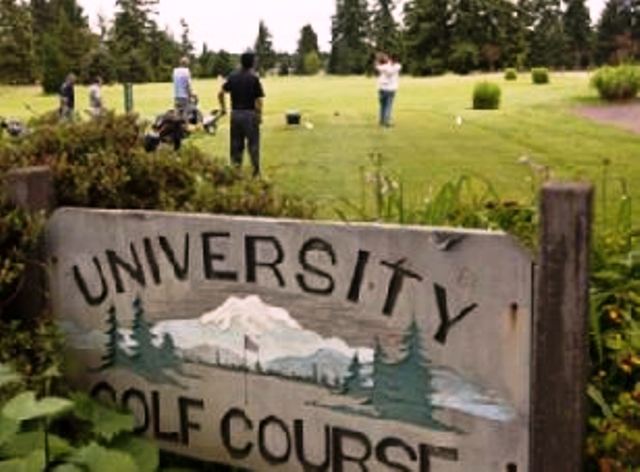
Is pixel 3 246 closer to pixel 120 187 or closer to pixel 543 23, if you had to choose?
pixel 120 187

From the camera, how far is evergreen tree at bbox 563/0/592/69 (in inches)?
3561

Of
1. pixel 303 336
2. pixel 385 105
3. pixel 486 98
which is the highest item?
pixel 303 336

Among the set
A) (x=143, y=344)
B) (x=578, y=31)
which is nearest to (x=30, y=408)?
→ (x=143, y=344)

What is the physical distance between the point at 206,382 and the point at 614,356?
110cm

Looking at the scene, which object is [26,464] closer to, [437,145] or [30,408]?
[30,408]

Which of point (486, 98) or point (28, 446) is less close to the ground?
point (28, 446)

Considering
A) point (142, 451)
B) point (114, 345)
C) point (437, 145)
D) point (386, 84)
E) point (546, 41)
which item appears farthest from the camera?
point (546, 41)

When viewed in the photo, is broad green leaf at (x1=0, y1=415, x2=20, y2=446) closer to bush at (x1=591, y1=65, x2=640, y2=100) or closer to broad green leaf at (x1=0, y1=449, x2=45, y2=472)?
broad green leaf at (x1=0, y1=449, x2=45, y2=472)

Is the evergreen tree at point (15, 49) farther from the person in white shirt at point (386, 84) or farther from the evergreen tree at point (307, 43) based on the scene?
the person in white shirt at point (386, 84)

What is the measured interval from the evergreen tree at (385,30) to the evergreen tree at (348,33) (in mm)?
936

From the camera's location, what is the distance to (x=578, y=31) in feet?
299

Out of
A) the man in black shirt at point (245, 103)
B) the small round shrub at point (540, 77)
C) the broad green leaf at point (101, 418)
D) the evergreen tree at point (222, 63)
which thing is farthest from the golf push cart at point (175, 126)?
the evergreen tree at point (222, 63)

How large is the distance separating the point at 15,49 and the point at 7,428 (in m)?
74.5

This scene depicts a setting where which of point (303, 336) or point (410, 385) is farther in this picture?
point (303, 336)
